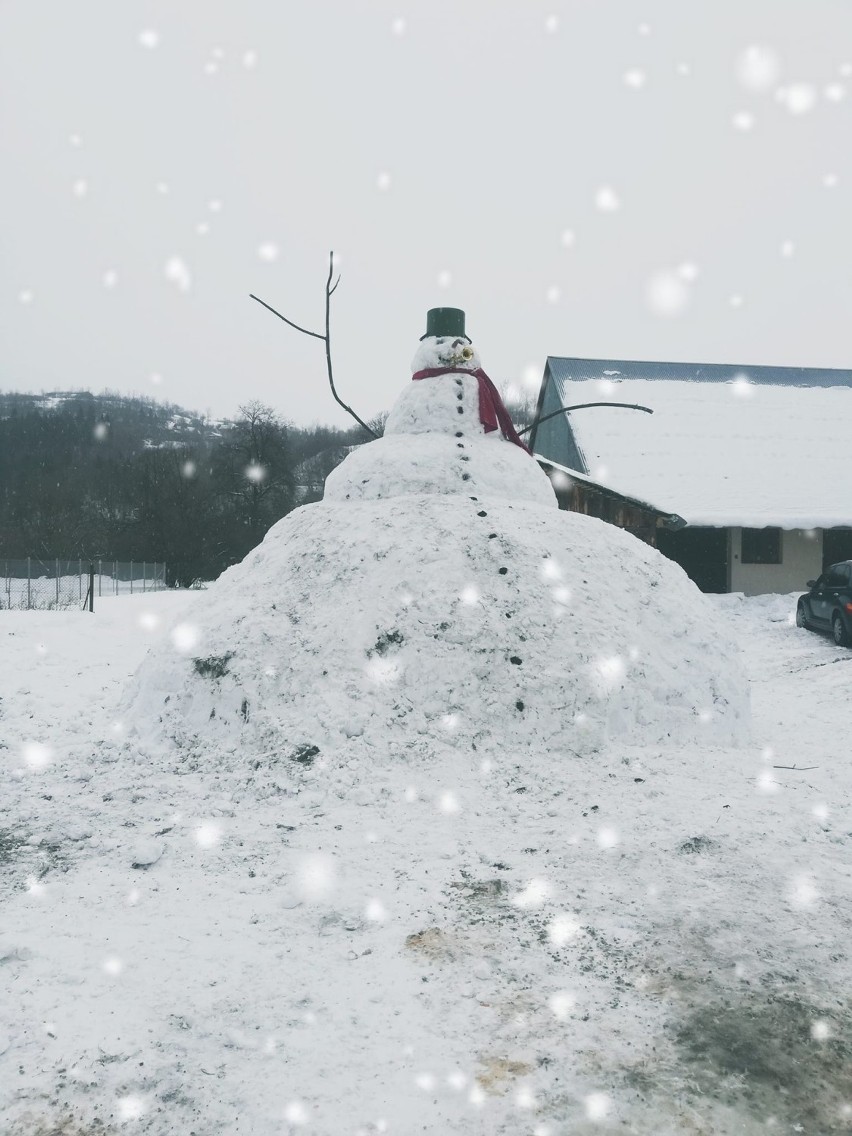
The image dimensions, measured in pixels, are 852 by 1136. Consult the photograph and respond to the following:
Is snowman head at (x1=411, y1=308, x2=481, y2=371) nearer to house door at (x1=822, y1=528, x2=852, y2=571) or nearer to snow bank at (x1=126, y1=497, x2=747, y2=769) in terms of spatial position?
snow bank at (x1=126, y1=497, x2=747, y2=769)

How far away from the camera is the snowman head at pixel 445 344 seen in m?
6.60

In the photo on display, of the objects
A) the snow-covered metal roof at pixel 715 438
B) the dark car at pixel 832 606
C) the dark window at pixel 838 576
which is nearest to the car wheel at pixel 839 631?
the dark car at pixel 832 606

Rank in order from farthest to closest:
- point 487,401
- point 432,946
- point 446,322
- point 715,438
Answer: point 715,438 → point 446,322 → point 487,401 → point 432,946

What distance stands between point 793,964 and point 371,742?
2593 mm

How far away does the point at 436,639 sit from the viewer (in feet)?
17.0

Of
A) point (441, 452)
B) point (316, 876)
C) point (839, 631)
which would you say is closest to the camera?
point (316, 876)

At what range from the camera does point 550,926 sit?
3.10m

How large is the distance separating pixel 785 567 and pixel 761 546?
679mm

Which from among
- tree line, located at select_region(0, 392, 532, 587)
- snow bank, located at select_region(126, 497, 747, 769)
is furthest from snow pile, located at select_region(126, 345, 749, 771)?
tree line, located at select_region(0, 392, 532, 587)

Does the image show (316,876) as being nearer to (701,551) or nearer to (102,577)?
(701,551)

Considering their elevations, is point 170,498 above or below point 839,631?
above

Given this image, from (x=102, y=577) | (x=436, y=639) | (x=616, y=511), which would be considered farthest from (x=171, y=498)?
(x=436, y=639)

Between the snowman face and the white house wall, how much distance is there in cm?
1208

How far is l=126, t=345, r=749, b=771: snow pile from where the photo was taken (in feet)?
16.2
